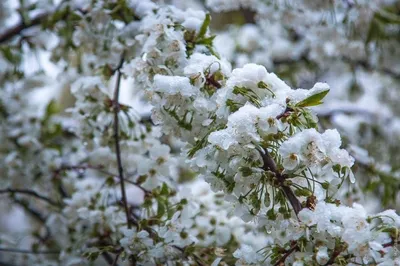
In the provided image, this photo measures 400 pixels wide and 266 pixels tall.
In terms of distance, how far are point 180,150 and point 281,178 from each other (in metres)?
0.62

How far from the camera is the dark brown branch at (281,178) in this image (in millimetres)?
955

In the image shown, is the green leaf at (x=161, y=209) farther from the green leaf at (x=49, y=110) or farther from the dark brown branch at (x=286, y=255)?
the green leaf at (x=49, y=110)

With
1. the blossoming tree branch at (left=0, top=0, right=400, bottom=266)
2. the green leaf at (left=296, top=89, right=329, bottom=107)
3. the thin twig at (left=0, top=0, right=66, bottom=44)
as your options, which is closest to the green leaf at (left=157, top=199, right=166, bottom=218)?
the blossoming tree branch at (left=0, top=0, right=400, bottom=266)

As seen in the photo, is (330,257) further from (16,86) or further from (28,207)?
(16,86)

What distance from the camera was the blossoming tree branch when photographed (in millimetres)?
918

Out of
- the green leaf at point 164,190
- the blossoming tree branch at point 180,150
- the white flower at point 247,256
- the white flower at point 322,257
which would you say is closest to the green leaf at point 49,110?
the blossoming tree branch at point 180,150

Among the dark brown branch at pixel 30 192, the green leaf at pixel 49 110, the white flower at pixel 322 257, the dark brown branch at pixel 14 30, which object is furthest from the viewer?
the green leaf at pixel 49 110

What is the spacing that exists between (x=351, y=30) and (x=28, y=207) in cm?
132

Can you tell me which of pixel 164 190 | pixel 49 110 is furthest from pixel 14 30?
pixel 164 190

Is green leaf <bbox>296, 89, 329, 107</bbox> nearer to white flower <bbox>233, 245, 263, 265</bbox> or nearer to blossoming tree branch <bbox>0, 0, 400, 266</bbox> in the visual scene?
blossoming tree branch <bbox>0, 0, 400, 266</bbox>

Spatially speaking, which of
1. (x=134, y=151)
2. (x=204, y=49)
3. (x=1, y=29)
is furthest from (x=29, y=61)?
(x=204, y=49)

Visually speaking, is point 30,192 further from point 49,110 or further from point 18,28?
point 18,28

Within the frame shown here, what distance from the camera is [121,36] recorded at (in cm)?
144

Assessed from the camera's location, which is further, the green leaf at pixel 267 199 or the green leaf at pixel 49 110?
the green leaf at pixel 49 110
